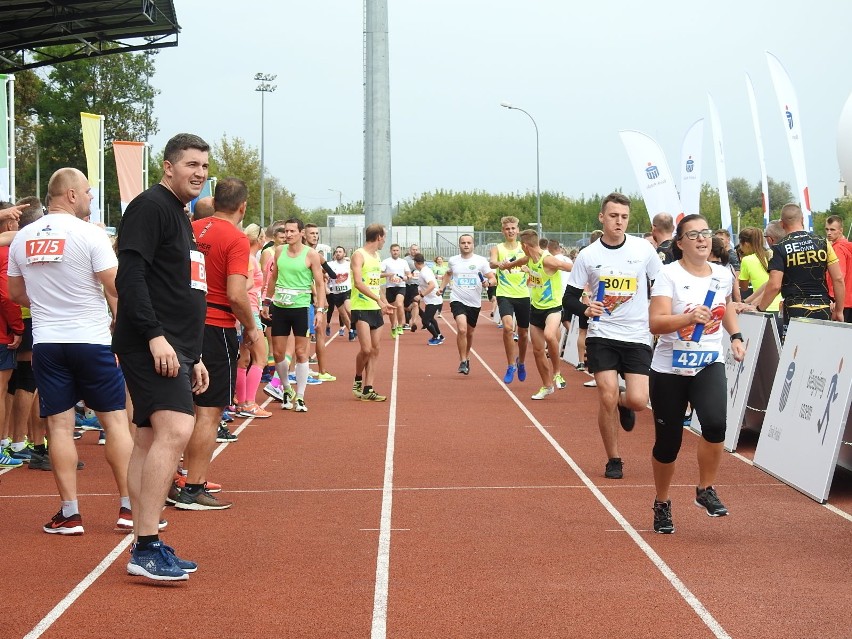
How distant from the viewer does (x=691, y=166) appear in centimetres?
2312

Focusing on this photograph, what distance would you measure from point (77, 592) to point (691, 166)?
62.7ft

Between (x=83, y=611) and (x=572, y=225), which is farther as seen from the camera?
(x=572, y=225)

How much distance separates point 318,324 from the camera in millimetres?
17656

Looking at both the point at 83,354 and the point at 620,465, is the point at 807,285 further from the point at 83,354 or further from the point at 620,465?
the point at 83,354

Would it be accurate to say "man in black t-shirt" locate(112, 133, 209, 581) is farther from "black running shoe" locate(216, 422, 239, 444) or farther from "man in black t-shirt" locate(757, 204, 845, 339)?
"man in black t-shirt" locate(757, 204, 845, 339)

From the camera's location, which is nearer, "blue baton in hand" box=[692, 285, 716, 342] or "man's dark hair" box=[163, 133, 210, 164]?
"man's dark hair" box=[163, 133, 210, 164]

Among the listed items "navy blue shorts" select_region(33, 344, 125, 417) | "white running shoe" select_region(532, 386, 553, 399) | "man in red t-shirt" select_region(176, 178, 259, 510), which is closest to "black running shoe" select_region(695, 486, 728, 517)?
"man in red t-shirt" select_region(176, 178, 259, 510)

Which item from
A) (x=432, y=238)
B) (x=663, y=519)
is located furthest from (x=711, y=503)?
(x=432, y=238)

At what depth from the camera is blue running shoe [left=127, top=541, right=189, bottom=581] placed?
19.4ft

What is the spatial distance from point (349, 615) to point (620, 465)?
431cm

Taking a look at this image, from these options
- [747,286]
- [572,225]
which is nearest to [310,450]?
[747,286]

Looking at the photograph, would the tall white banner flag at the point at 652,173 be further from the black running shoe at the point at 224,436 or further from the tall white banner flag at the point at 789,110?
the black running shoe at the point at 224,436

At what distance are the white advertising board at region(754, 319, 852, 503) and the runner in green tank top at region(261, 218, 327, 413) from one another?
578 cm

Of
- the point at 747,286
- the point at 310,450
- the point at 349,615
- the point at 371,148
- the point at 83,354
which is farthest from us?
the point at 371,148
